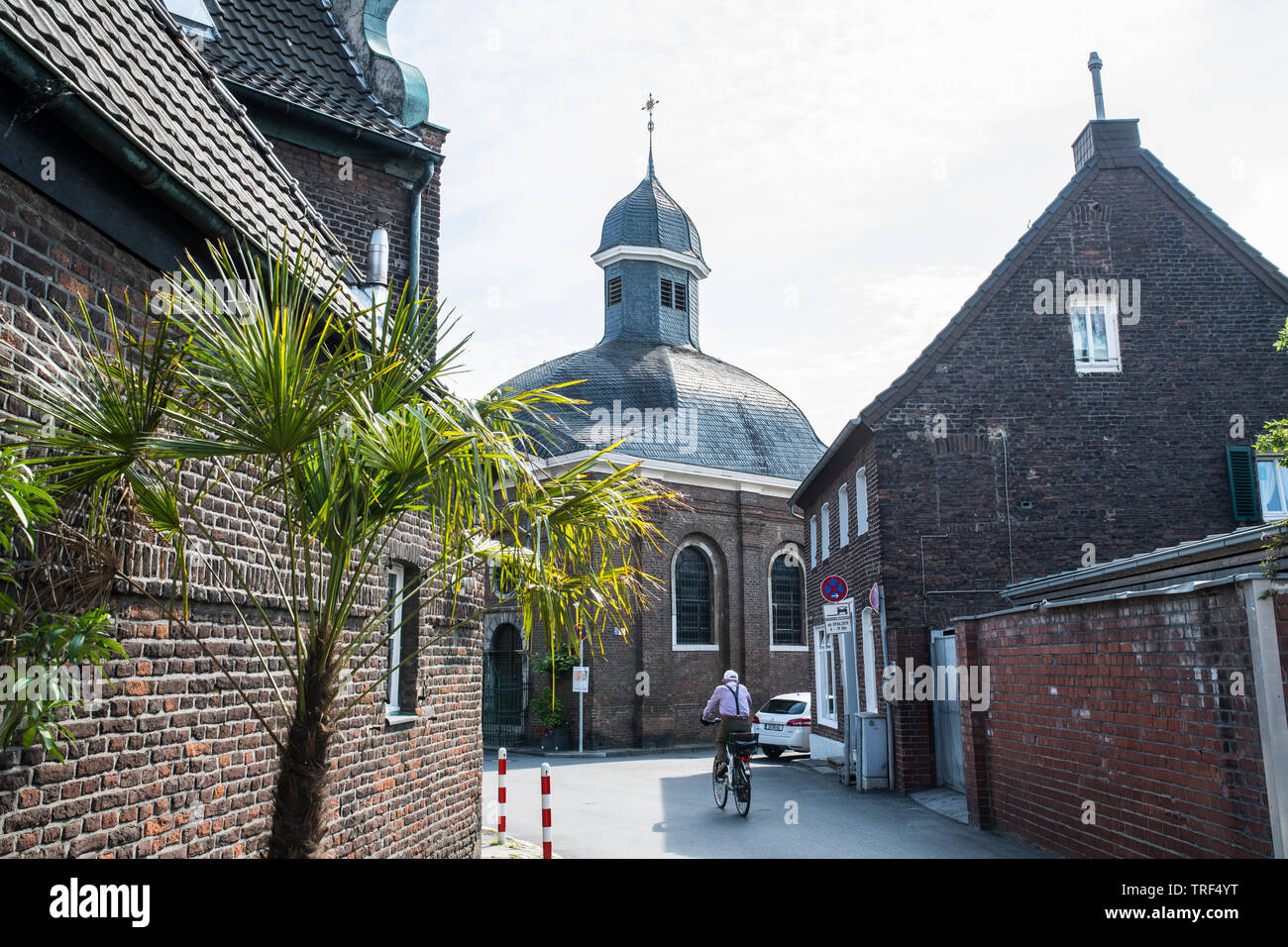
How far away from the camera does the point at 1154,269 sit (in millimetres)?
17219

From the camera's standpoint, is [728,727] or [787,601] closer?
[728,727]

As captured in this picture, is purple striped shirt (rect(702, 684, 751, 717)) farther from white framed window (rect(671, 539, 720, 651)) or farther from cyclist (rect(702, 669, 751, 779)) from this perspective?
white framed window (rect(671, 539, 720, 651))

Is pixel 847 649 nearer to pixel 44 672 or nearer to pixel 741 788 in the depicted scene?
pixel 741 788

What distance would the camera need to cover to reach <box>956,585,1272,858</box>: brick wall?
6977mm

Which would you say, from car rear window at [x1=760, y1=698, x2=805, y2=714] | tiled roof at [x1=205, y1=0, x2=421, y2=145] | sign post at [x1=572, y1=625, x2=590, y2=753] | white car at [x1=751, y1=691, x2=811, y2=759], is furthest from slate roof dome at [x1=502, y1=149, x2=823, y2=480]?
tiled roof at [x1=205, y1=0, x2=421, y2=145]

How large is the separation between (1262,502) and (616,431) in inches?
769

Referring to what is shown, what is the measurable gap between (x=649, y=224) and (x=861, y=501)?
23.1 meters

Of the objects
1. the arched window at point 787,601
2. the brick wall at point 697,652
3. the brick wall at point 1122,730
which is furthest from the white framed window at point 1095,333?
the arched window at point 787,601

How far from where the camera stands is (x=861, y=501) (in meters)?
18.6

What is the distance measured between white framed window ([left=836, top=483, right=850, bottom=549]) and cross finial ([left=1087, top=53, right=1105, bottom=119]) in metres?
7.91

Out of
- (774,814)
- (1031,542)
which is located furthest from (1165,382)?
(774,814)

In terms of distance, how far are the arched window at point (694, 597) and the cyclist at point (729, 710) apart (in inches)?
709

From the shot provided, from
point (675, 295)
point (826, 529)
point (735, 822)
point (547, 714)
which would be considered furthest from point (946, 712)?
point (675, 295)

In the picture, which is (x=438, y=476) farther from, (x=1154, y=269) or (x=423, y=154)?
(x=1154, y=269)
